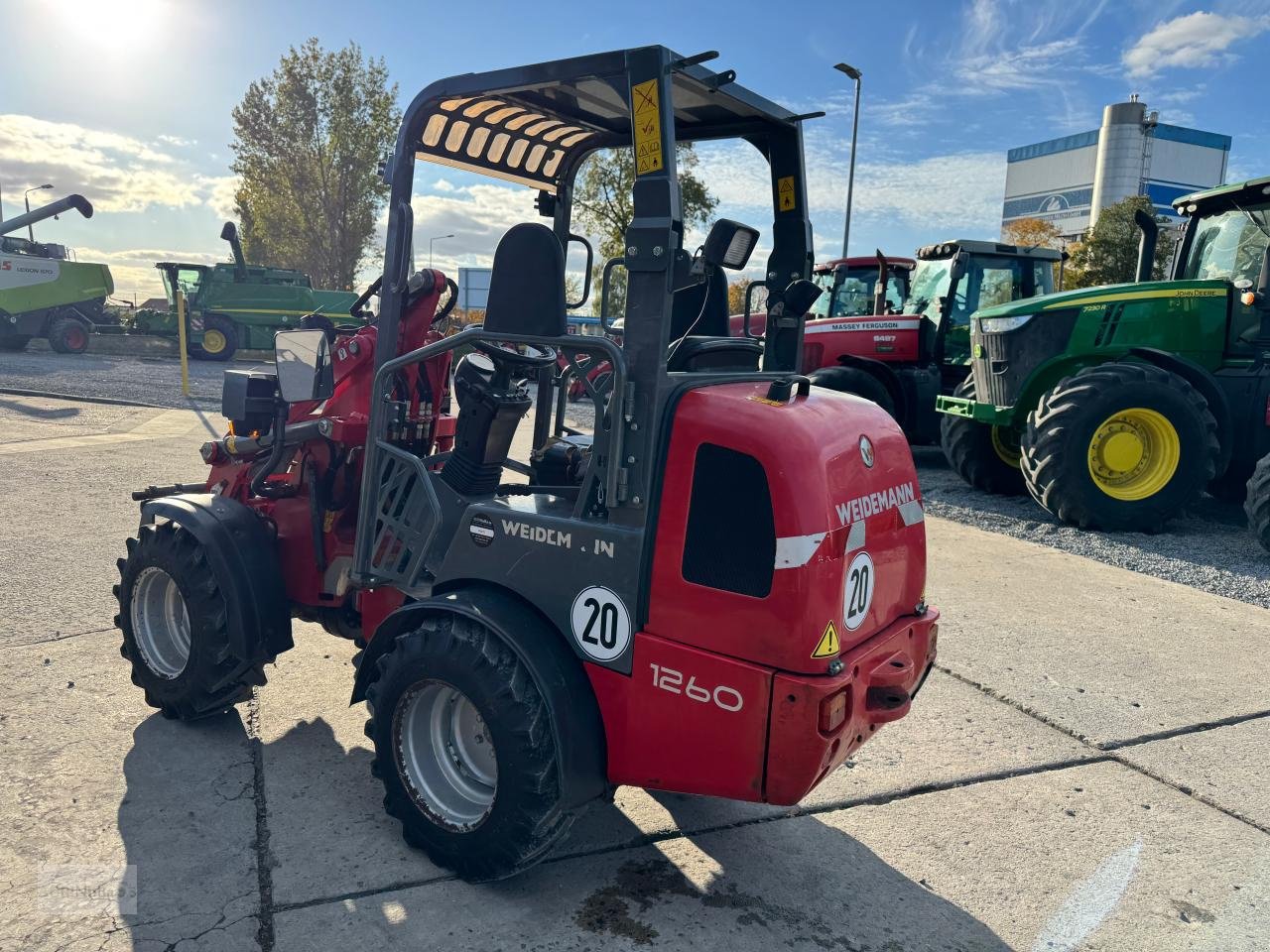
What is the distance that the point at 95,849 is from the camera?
2875 mm

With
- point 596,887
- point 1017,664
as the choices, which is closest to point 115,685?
point 596,887

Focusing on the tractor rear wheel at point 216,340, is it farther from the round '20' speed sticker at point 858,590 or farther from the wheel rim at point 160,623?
the round '20' speed sticker at point 858,590

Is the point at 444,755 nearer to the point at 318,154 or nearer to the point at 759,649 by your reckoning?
the point at 759,649

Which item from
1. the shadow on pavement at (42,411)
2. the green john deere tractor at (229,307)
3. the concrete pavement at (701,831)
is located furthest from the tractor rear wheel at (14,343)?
the concrete pavement at (701,831)

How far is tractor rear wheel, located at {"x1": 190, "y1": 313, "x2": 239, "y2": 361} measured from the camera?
24.8 m

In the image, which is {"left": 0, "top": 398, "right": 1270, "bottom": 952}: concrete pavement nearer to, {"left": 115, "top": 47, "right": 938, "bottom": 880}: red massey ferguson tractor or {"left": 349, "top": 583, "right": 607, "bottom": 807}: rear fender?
{"left": 115, "top": 47, "right": 938, "bottom": 880}: red massey ferguson tractor

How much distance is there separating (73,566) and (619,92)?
15.6 feet

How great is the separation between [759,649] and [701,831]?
1.08 meters

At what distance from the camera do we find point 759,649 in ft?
8.04

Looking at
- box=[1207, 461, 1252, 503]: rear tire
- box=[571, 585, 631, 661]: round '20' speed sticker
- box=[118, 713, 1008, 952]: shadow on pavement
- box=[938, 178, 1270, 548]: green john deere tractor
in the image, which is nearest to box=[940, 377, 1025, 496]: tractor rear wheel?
box=[938, 178, 1270, 548]: green john deere tractor

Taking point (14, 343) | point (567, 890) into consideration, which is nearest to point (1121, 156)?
point (14, 343)

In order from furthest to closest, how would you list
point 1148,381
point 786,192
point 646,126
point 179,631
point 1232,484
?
point 1232,484
point 1148,381
point 179,631
point 786,192
point 646,126

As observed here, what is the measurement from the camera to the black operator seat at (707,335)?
3.10 meters

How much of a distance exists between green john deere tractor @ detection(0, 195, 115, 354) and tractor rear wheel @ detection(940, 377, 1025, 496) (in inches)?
882
